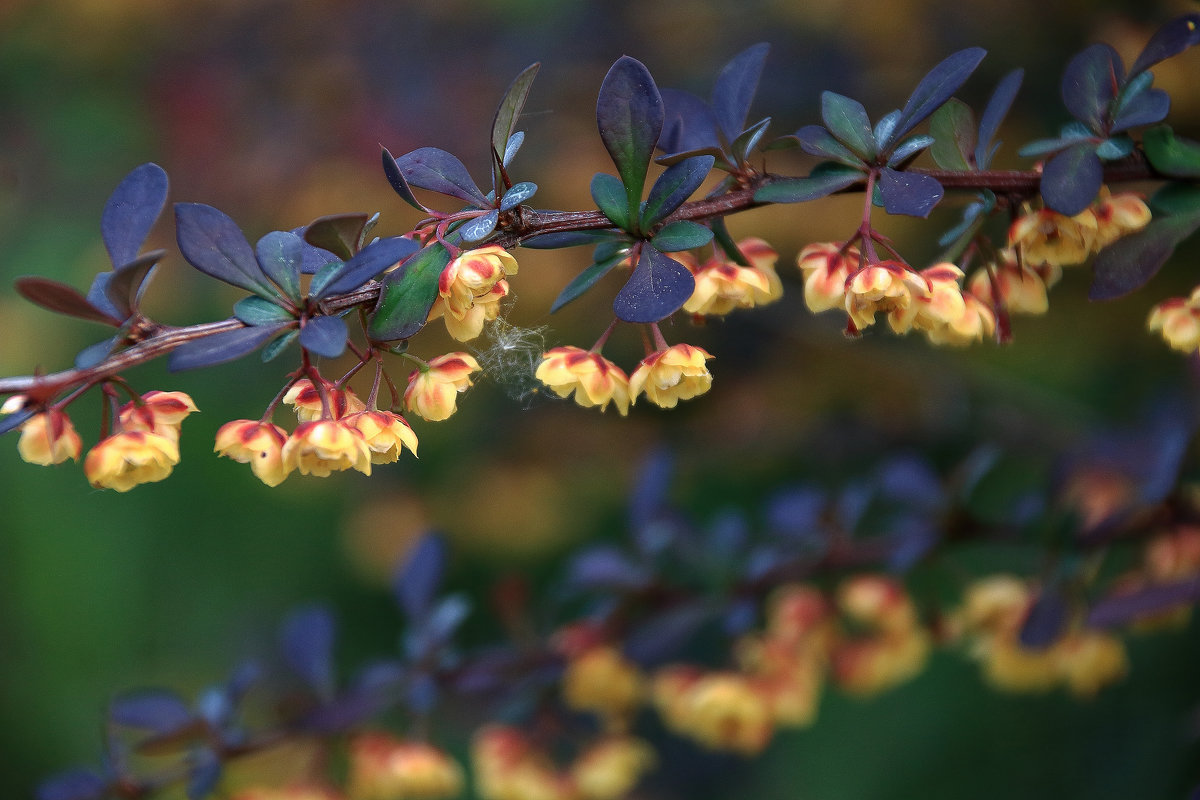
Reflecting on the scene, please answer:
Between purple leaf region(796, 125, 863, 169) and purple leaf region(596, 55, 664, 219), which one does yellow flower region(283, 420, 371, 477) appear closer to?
purple leaf region(596, 55, 664, 219)

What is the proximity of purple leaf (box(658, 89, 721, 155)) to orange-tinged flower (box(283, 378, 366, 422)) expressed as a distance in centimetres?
29

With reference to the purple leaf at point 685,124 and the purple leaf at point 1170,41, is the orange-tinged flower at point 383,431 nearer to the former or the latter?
the purple leaf at point 685,124

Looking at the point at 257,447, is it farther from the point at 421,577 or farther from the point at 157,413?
the point at 421,577

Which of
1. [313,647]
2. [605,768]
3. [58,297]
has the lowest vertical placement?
[605,768]

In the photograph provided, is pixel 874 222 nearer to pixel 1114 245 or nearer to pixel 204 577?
pixel 1114 245

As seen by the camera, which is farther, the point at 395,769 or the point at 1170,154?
the point at 395,769

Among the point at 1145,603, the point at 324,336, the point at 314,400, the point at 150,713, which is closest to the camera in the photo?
the point at 324,336

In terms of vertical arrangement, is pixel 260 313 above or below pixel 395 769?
above

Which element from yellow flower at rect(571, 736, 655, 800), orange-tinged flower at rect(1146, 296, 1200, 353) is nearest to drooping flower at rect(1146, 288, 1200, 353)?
orange-tinged flower at rect(1146, 296, 1200, 353)

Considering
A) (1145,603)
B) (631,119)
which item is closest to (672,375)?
(631,119)

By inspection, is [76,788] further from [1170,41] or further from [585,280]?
[1170,41]

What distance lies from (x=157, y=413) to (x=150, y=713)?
49 centimetres

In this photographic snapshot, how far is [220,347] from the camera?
541 mm

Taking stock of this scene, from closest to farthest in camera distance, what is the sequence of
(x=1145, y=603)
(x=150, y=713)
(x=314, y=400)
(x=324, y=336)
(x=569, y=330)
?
(x=324, y=336) → (x=314, y=400) → (x=1145, y=603) → (x=150, y=713) → (x=569, y=330)
